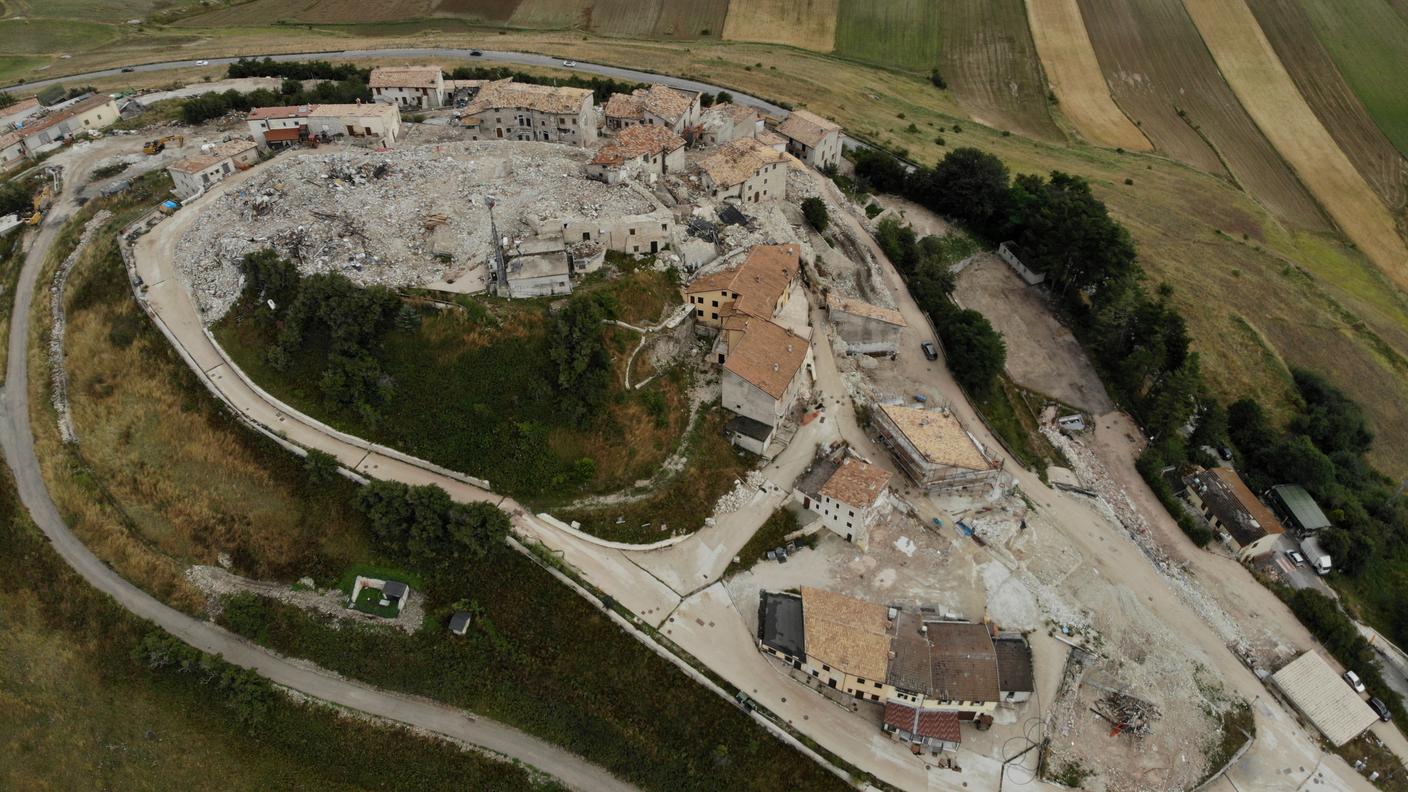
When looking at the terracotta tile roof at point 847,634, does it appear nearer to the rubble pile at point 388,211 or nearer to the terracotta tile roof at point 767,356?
the terracotta tile roof at point 767,356

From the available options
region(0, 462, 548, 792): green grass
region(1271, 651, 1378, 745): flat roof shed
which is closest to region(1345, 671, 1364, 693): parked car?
region(1271, 651, 1378, 745): flat roof shed

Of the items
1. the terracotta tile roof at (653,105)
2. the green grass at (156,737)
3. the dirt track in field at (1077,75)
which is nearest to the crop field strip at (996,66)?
the dirt track in field at (1077,75)

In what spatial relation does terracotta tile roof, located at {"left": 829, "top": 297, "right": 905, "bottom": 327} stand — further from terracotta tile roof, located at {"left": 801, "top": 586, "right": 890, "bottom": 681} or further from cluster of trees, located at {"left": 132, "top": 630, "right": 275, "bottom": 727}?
cluster of trees, located at {"left": 132, "top": 630, "right": 275, "bottom": 727}

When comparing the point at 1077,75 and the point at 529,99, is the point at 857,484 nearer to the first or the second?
the point at 529,99

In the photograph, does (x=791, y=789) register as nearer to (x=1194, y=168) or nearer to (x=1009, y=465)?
(x=1009, y=465)

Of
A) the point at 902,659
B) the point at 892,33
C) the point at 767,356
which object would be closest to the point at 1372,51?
the point at 892,33

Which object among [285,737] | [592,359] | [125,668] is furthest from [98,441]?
[592,359]
